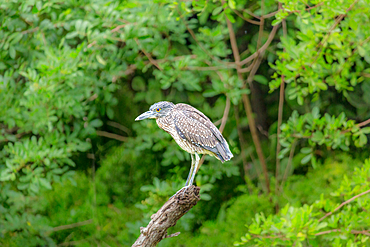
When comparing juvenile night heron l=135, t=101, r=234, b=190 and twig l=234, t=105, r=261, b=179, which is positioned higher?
juvenile night heron l=135, t=101, r=234, b=190

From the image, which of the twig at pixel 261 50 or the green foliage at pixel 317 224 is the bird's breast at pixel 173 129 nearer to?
the green foliage at pixel 317 224

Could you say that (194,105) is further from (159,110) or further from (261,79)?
(159,110)

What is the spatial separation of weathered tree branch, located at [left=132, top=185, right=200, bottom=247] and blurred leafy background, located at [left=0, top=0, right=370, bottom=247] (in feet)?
3.25

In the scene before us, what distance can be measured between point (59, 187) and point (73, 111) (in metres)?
1.48

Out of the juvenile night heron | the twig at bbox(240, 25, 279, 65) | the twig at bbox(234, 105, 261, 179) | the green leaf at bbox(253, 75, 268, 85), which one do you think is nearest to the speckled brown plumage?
the juvenile night heron

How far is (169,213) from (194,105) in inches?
84.7

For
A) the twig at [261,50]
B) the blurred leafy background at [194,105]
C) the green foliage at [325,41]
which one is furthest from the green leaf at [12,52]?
the green foliage at [325,41]

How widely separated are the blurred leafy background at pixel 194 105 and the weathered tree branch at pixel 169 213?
992 millimetres

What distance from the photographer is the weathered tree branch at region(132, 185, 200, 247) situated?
2191 millimetres

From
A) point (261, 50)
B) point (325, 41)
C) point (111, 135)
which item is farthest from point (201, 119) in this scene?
point (111, 135)

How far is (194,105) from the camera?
14.0ft

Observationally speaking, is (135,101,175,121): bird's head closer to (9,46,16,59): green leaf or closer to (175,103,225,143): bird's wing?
(175,103,225,143): bird's wing

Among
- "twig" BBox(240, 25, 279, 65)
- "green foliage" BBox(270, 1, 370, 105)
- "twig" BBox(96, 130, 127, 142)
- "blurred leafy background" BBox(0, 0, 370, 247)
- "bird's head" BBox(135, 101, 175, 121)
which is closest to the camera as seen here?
"bird's head" BBox(135, 101, 175, 121)

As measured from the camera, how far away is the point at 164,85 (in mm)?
3627
